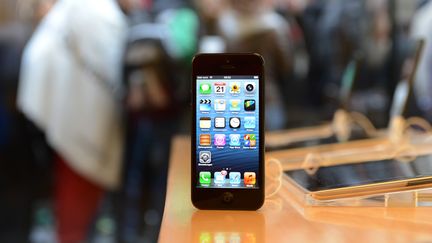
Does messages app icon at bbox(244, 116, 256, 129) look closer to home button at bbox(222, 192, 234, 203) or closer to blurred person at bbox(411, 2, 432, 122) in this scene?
home button at bbox(222, 192, 234, 203)

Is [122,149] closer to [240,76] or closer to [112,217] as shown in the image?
[112,217]

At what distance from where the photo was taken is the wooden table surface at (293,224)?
1.06m

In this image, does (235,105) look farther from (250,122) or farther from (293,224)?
(293,224)

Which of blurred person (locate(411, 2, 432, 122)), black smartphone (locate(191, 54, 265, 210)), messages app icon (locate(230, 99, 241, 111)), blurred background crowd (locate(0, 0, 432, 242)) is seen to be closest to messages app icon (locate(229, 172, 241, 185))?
black smartphone (locate(191, 54, 265, 210))

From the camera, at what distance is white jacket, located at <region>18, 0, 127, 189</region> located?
9.36 feet

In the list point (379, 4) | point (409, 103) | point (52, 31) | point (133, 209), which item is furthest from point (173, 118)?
point (409, 103)

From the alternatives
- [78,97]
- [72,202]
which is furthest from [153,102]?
[72,202]

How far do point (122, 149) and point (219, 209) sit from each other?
182 centimetres

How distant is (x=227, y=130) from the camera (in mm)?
1257

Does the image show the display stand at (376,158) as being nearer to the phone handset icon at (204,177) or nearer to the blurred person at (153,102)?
the phone handset icon at (204,177)

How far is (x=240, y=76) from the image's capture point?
1.26 m

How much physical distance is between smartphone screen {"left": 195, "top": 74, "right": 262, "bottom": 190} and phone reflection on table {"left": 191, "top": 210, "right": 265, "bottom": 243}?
0.20 ft

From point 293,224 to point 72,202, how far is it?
1.98 meters

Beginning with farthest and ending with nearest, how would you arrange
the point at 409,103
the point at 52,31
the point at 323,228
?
the point at 52,31 → the point at 409,103 → the point at 323,228
